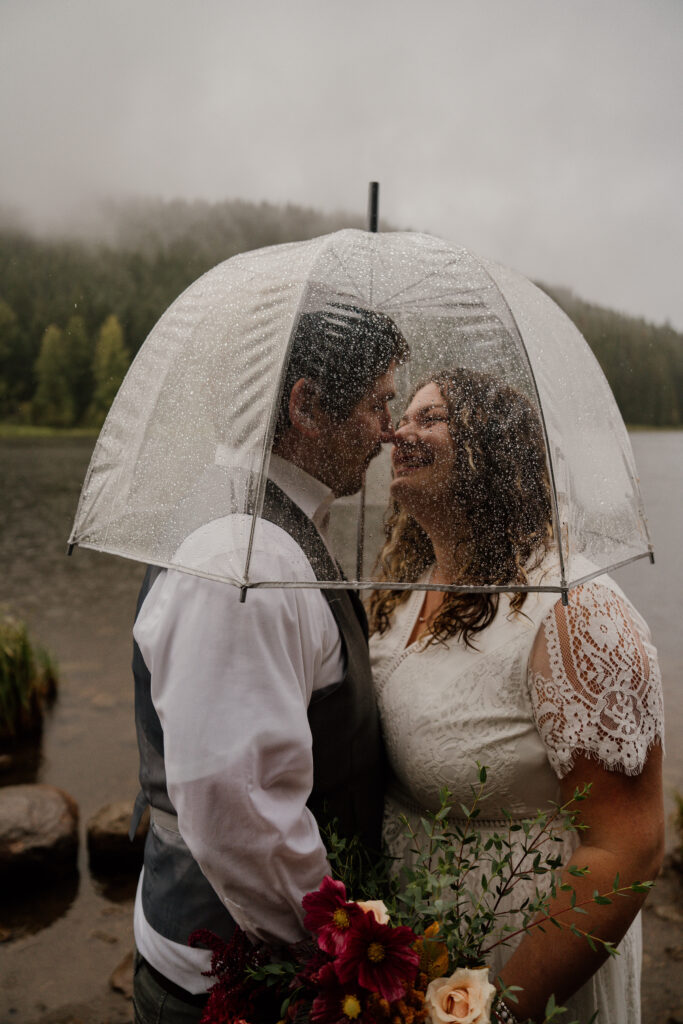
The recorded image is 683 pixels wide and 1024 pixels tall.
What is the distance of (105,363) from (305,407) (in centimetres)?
1159

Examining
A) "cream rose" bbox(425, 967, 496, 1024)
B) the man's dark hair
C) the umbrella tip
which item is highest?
the umbrella tip

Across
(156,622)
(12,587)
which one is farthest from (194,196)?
(156,622)

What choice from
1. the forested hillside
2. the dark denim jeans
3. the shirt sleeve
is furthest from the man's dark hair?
the forested hillside

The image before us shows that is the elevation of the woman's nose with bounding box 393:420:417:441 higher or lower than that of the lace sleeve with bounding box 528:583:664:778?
higher

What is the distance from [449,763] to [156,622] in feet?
1.58

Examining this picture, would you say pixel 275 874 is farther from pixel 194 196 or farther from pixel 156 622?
pixel 194 196

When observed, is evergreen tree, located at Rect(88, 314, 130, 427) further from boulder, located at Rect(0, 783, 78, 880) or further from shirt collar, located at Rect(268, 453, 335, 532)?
shirt collar, located at Rect(268, 453, 335, 532)

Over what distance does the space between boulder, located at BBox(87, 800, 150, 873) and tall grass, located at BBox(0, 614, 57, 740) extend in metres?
1.29

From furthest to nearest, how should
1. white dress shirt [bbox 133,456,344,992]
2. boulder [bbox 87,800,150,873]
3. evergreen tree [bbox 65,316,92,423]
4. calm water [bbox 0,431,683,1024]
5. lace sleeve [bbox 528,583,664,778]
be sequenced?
evergreen tree [bbox 65,316,92,423], boulder [bbox 87,800,150,873], calm water [bbox 0,431,683,1024], lace sleeve [bbox 528,583,664,778], white dress shirt [bbox 133,456,344,992]

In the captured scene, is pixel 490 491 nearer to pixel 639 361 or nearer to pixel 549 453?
pixel 549 453

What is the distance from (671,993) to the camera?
3098mm

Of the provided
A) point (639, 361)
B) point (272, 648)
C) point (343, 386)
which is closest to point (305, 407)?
point (343, 386)

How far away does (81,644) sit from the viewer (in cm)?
859

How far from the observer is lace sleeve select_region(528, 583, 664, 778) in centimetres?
98
